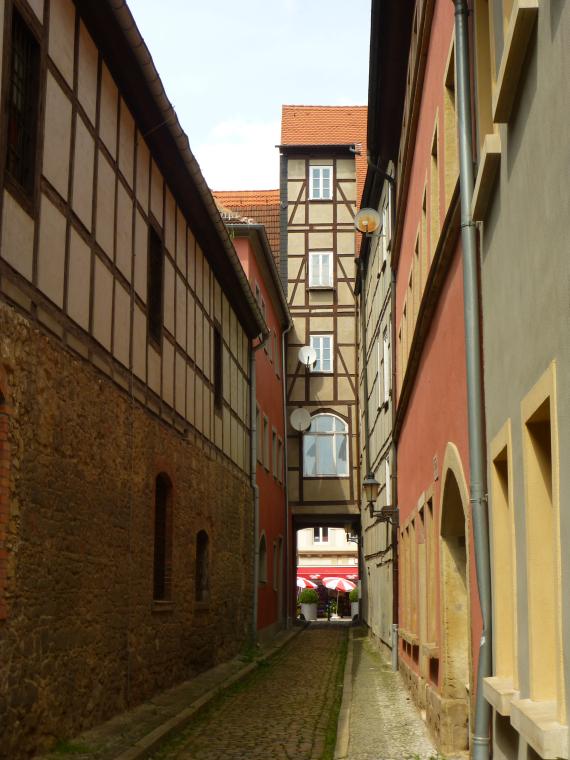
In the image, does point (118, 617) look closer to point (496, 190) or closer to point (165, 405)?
point (165, 405)

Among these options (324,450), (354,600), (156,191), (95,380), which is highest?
(156,191)

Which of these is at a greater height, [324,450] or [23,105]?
[324,450]

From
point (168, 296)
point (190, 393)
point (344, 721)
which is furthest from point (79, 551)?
point (190, 393)

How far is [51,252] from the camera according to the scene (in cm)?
946

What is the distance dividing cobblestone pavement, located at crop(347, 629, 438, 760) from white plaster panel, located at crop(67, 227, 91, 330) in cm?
469

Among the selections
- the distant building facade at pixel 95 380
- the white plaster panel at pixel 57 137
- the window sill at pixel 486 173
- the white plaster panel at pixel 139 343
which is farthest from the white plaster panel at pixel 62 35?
the window sill at pixel 486 173

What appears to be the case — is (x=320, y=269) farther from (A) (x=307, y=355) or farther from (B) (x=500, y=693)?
(B) (x=500, y=693)

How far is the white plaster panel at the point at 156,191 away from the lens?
14.0 metres

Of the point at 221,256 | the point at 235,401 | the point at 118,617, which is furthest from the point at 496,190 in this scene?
the point at 235,401

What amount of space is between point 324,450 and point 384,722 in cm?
2167

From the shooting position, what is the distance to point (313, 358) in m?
33.6

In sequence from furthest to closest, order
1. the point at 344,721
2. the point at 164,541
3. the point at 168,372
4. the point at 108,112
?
the point at 164,541
the point at 168,372
the point at 344,721
the point at 108,112

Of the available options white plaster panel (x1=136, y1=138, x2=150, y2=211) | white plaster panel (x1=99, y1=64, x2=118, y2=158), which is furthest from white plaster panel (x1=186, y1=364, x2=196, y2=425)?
white plaster panel (x1=99, y1=64, x2=118, y2=158)

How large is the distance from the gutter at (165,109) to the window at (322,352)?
15.1 meters
